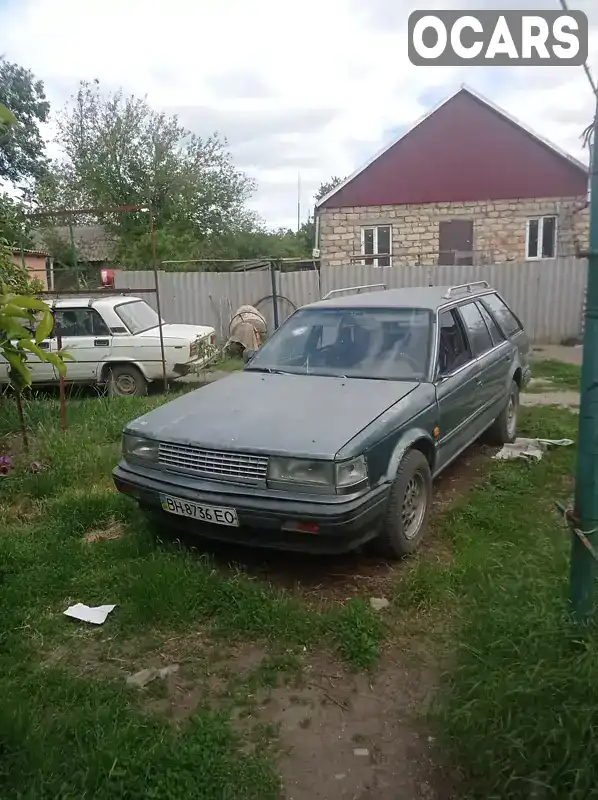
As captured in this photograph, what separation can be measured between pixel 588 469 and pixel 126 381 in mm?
7640

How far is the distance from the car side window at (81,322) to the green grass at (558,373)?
6.51 m

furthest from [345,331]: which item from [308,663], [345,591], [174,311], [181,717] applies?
[174,311]

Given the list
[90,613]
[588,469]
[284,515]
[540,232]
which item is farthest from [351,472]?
[540,232]

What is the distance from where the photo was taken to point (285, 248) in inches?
1217

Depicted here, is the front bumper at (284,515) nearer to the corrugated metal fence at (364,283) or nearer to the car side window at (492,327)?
the car side window at (492,327)

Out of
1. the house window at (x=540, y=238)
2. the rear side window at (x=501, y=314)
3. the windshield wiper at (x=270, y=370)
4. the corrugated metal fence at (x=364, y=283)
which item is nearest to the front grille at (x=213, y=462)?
the windshield wiper at (x=270, y=370)

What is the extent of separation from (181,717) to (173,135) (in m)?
26.5

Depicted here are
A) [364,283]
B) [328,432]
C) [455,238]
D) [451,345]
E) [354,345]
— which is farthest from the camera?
[455,238]

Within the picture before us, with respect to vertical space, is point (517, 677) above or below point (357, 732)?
above

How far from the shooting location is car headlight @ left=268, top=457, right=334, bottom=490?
10.5 feet

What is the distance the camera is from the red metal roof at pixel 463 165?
17.2m

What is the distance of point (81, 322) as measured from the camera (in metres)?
8.97

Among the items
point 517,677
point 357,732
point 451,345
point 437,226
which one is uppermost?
point 437,226

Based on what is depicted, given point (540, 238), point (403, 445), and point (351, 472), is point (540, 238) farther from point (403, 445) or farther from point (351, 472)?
point (351, 472)
